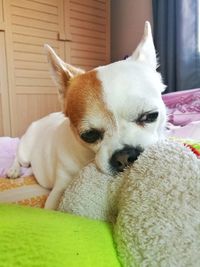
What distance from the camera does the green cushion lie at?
383 millimetres

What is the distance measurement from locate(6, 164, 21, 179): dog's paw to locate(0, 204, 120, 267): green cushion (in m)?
0.91

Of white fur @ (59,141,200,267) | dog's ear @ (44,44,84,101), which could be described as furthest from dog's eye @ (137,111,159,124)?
dog's ear @ (44,44,84,101)

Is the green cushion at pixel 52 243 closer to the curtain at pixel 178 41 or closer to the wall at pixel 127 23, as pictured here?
the curtain at pixel 178 41

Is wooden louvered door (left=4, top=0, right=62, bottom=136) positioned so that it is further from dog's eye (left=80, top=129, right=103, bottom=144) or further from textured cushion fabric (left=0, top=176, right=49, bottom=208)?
dog's eye (left=80, top=129, right=103, bottom=144)

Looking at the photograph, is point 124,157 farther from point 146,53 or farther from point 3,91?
point 3,91

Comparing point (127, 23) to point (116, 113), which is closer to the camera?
point (116, 113)

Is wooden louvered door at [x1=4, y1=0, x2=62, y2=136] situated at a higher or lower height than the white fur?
higher

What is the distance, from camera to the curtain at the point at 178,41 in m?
2.96

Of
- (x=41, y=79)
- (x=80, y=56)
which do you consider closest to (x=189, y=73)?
(x=80, y=56)

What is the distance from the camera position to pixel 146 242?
46cm

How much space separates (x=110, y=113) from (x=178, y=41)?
253cm

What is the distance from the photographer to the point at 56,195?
97cm

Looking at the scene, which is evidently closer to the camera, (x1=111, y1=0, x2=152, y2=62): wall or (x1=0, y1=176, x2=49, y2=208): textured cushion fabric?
(x1=0, y1=176, x2=49, y2=208): textured cushion fabric

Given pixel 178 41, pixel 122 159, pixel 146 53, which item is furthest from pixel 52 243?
pixel 178 41
